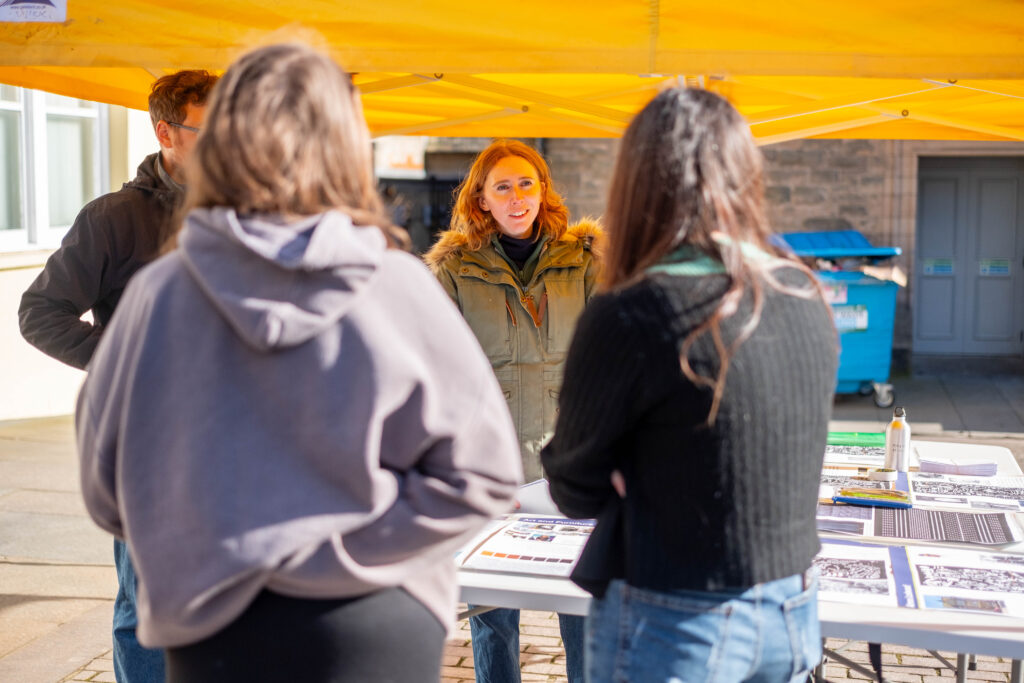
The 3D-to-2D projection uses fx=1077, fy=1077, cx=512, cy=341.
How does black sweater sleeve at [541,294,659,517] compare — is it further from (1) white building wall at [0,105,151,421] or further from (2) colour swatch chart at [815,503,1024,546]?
(1) white building wall at [0,105,151,421]

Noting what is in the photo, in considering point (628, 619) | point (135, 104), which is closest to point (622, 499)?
point (628, 619)

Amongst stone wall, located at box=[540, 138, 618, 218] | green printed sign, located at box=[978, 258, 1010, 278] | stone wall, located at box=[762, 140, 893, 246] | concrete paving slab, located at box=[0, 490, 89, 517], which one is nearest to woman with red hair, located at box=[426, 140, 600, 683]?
concrete paving slab, located at box=[0, 490, 89, 517]

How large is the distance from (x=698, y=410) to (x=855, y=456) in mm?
2251

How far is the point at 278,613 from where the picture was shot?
1.46m

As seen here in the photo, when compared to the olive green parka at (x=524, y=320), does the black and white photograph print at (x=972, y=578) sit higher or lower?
lower

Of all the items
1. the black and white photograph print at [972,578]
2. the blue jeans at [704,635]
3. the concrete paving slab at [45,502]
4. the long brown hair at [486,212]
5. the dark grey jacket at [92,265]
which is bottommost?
the concrete paving slab at [45,502]

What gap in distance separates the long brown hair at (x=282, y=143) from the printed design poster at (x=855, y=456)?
7.95 ft

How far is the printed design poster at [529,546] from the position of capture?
2.43 m

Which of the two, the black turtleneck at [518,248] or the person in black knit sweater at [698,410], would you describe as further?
the black turtleneck at [518,248]

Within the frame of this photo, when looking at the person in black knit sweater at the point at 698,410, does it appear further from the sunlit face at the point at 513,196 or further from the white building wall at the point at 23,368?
the white building wall at the point at 23,368

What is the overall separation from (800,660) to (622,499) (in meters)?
0.38

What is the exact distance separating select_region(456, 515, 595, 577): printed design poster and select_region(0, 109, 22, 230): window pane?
22.4ft

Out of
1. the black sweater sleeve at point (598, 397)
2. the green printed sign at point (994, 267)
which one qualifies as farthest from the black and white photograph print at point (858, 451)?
the green printed sign at point (994, 267)

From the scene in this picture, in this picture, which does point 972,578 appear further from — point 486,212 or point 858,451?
point 486,212
